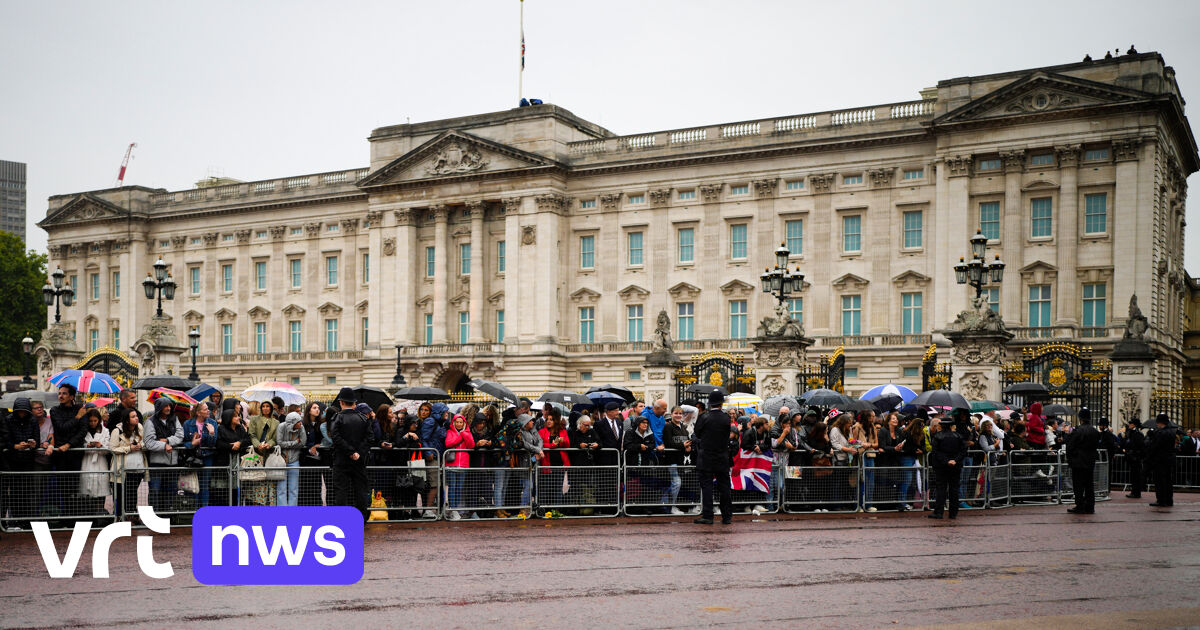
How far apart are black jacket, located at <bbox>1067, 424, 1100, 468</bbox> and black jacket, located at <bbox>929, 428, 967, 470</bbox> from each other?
2.52 metres

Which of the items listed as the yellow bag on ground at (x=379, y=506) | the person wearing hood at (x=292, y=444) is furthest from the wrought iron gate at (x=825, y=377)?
the person wearing hood at (x=292, y=444)

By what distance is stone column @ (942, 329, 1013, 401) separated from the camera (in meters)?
28.8

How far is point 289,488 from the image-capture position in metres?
17.1

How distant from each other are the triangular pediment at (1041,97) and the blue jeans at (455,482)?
39.8 meters

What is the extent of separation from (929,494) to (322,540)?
1104cm

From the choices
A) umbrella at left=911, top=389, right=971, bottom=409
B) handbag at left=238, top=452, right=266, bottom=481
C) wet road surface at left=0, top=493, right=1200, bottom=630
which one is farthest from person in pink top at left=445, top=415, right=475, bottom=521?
umbrella at left=911, top=389, right=971, bottom=409

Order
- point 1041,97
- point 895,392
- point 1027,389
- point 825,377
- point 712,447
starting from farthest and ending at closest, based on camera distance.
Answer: point 1041,97
point 825,377
point 1027,389
point 895,392
point 712,447

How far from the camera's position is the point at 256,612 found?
398 inches

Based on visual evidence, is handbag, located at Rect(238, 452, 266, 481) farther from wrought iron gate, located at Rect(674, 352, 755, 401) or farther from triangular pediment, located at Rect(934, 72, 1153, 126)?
triangular pediment, located at Rect(934, 72, 1153, 126)

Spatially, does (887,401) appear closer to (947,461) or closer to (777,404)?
(777,404)

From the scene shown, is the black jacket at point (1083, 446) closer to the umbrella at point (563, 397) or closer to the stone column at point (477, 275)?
the umbrella at point (563, 397)

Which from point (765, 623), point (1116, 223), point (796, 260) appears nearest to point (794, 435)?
point (765, 623)

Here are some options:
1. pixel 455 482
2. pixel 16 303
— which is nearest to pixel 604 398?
pixel 455 482

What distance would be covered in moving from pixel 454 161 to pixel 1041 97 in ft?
98.5
